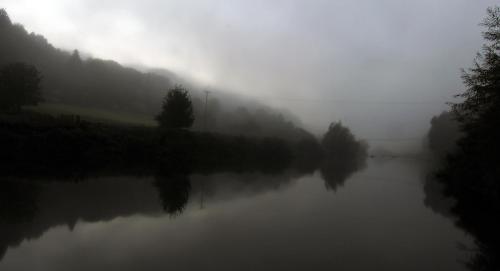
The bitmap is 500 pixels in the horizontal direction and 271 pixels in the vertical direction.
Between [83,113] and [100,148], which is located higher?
[83,113]

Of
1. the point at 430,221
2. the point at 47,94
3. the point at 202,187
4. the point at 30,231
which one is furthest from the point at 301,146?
the point at 30,231

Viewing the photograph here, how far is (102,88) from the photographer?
111 meters

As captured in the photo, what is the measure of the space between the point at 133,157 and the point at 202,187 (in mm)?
21823

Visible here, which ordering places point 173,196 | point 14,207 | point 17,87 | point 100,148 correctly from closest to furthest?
1. point 14,207
2. point 173,196
3. point 100,148
4. point 17,87

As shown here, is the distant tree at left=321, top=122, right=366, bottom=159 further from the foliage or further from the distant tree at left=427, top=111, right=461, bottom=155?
the foliage

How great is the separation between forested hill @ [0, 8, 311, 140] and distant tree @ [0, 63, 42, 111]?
1409 inches

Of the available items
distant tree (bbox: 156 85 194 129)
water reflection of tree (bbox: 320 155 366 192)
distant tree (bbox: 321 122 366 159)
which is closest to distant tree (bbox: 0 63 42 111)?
distant tree (bbox: 156 85 194 129)

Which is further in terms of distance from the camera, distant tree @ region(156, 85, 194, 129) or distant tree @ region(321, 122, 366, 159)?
distant tree @ region(321, 122, 366, 159)

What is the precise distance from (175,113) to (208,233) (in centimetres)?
4507

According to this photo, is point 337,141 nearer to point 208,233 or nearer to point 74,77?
point 74,77

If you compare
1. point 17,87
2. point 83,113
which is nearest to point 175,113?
point 17,87

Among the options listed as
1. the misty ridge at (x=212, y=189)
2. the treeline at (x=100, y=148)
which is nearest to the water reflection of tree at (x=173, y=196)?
the misty ridge at (x=212, y=189)

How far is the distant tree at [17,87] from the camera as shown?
5181 cm

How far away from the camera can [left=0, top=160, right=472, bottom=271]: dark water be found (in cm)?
976
